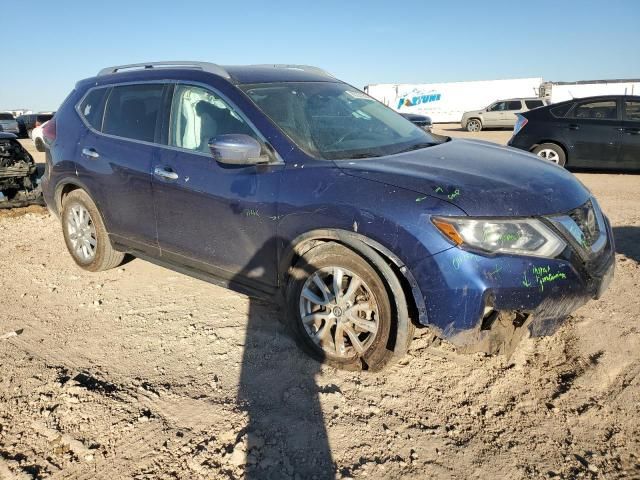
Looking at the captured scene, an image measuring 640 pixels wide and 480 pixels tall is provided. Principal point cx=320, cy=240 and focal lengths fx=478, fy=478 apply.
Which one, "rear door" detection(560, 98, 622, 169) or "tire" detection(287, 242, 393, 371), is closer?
"tire" detection(287, 242, 393, 371)

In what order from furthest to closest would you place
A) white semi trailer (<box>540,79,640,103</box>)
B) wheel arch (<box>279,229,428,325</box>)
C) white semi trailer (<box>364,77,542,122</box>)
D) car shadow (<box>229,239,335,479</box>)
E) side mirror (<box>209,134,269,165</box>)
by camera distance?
1. white semi trailer (<box>364,77,542,122</box>)
2. white semi trailer (<box>540,79,640,103</box>)
3. side mirror (<box>209,134,269,165</box>)
4. wheel arch (<box>279,229,428,325</box>)
5. car shadow (<box>229,239,335,479</box>)

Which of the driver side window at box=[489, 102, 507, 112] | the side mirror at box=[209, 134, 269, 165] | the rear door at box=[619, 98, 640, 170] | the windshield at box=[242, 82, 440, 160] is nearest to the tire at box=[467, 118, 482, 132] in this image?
the driver side window at box=[489, 102, 507, 112]

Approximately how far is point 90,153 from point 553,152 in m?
8.44

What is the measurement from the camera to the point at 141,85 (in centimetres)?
402

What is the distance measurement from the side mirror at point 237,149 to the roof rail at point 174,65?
759mm

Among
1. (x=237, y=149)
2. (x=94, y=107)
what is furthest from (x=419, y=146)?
(x=94, y=107)

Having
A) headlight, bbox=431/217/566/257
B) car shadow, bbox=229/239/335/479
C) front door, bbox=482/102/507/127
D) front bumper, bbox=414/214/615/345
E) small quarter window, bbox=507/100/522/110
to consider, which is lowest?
car shadow, bbox=229/239/335/479

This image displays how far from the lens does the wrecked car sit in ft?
23.3

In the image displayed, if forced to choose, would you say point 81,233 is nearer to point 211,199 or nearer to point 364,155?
point 211,199

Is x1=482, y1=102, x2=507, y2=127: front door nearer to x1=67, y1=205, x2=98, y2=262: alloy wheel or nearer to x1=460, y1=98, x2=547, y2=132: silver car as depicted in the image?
x1=460, y1=98, x2=547, y2=132: silver car

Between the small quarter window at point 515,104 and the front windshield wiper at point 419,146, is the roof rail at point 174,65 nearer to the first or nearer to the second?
the front windshield wiper at point 419,146

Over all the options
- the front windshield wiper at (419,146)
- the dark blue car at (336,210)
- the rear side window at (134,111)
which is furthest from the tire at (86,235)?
the front windshield wiper at (419,146)

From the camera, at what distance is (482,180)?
2658 mm

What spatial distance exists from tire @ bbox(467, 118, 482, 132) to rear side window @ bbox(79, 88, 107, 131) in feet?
78.4
